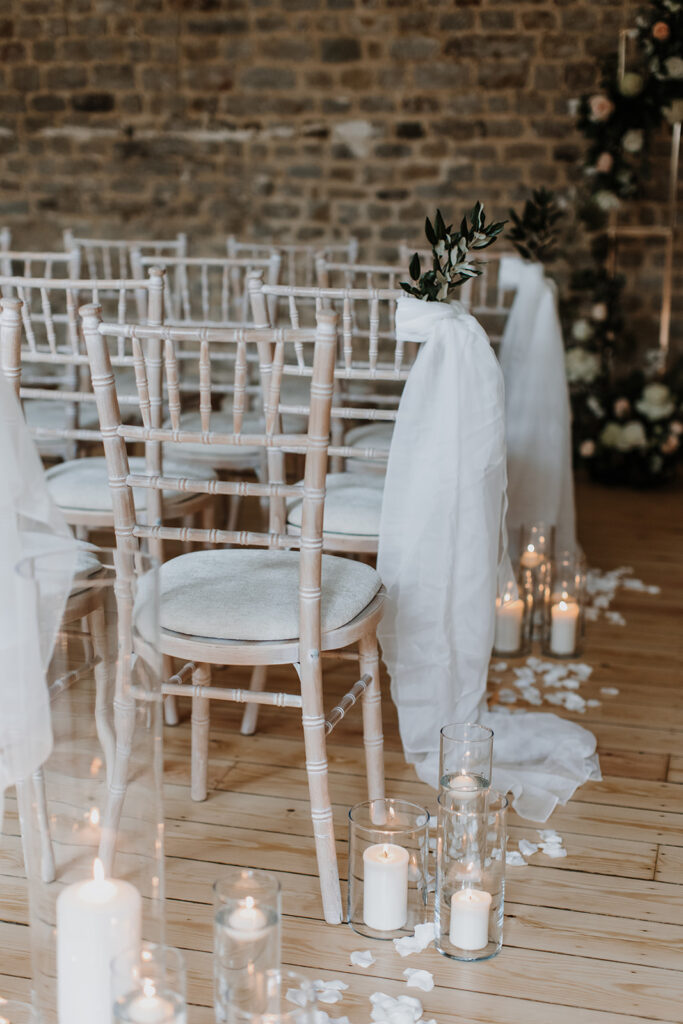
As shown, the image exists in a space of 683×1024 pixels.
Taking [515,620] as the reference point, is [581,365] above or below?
above

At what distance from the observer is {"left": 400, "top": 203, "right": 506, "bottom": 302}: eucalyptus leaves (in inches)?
88.0

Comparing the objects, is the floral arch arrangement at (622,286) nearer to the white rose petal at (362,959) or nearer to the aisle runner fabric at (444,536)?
the aisle runner fabric at (444,536)

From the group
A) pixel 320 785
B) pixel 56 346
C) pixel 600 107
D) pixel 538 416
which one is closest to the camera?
pixel 320 785

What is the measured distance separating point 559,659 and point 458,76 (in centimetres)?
373

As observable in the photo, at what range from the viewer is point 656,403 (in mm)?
5156

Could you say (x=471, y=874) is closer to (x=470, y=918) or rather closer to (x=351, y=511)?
(x=470, y=918)

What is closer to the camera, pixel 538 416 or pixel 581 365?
pixel 538 416

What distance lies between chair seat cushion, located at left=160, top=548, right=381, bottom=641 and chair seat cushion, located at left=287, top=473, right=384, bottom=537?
392mm

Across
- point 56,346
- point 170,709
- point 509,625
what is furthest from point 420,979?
point 56,346

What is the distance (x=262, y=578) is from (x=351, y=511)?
59 centimetres

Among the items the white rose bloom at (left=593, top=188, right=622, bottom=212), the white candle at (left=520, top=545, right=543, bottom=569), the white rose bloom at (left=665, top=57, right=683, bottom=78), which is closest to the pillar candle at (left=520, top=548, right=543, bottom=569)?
the white candle at (left=520, top=545, right=543, bottom=569)

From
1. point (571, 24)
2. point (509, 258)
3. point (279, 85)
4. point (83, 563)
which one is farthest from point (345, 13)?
point (83, 563)

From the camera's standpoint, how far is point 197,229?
6.10m

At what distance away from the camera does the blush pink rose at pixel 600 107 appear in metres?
5.14
